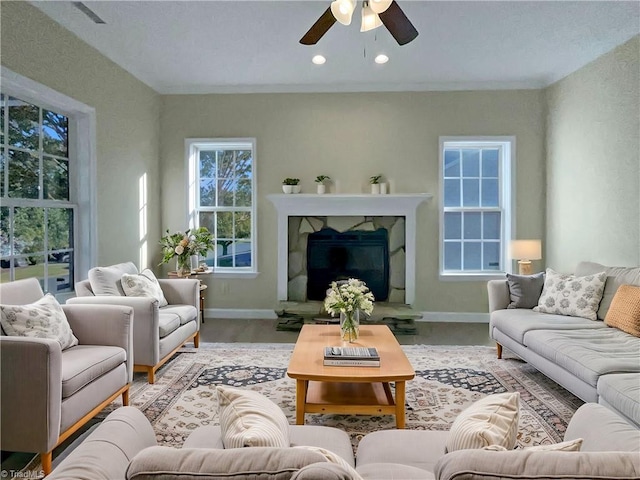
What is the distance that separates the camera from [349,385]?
3.00 m

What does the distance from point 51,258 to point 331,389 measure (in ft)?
8.77

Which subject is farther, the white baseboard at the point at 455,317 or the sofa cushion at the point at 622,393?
the white baseboard at the point at 455,317

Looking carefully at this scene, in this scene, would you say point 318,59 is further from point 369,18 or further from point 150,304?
point 150,304

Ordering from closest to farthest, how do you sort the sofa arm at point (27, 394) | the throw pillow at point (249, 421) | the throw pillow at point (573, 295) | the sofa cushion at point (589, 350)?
the throw pillow at point (249, 421) < the sofa arm at point (27, 394) < the sofa cushion at point (589, 350) < the throw pillow at point (573, 295)

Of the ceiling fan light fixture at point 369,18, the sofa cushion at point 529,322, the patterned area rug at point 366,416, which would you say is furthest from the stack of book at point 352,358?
the ceiling fan light fixture at point 369,18

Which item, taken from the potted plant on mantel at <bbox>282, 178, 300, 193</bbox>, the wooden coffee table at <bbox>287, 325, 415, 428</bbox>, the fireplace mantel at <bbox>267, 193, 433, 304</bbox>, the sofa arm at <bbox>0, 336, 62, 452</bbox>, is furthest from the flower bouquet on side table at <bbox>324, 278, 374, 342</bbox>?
the potted plant on mantel at <bbox>282, 178, 300, 193</bbox>

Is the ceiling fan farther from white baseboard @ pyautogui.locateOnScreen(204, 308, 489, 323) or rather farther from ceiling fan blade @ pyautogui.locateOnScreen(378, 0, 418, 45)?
white baseboard @ pyautogui.locateOnScreen(204, 308, 489, 323)

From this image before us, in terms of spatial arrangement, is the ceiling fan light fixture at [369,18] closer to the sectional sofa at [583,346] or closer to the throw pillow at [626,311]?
the sectional sofa at [583,346]

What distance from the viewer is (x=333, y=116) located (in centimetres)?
573

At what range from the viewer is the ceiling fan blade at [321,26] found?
305 centimetres

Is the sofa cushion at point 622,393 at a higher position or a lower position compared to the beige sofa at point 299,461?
lower

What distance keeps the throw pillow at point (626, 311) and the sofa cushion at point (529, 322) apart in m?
0.12

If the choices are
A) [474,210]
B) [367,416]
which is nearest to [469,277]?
[474,210]

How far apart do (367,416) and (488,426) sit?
178 cm
